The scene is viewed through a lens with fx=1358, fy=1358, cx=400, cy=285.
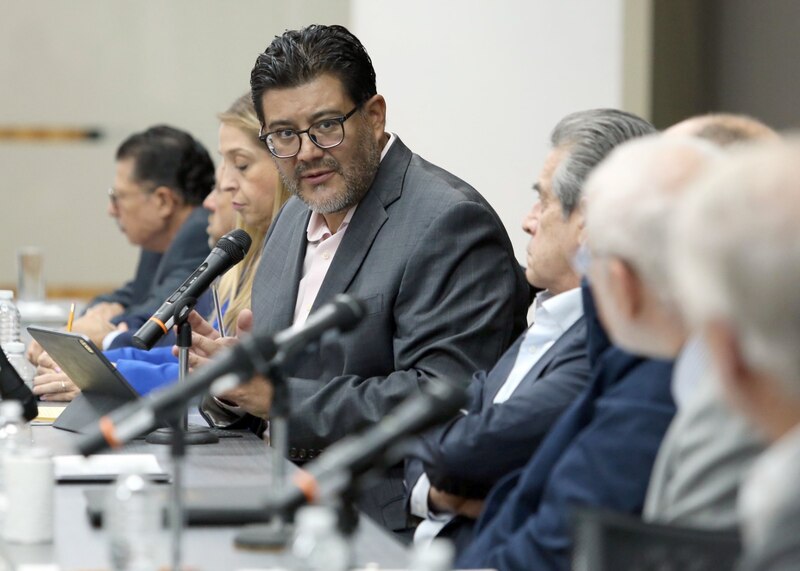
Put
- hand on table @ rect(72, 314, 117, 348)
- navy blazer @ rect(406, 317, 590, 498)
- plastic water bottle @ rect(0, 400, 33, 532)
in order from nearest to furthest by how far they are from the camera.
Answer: plastic water bottle @ rect(0, 400, 33, 532) < navy blazer @ rect(406, 317, 590, 498) < hand on table @ rect(72, 314, 117, 348)

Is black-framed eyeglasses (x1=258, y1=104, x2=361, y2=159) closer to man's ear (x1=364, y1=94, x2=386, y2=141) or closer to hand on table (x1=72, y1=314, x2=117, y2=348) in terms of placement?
man's ear (x1=364, y1=94, x2=386, y2=141)

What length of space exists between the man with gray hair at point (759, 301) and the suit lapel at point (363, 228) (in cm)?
175

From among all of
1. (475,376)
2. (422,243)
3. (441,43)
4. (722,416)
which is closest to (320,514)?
(722,416)

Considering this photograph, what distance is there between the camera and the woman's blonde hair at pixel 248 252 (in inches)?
136

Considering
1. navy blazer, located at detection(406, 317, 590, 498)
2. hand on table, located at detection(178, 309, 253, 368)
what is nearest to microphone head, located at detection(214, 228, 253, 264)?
hand on table, located at detection(178, 309, 253, 368)

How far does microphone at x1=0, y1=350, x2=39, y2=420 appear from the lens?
105 inches

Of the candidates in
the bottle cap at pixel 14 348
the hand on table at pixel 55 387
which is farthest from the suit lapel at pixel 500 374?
the bottle cap at pixel 14 348

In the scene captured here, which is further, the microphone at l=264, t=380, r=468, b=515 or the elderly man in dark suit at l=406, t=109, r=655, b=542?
the elderly man in dark suit at l=406, t=109, r=655, b=542

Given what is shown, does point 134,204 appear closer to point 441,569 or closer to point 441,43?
point 441,43

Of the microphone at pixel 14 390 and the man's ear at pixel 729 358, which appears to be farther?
the microphone at pixel 14 390

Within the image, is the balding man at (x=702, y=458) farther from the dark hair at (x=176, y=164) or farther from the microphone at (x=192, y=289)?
the dark hair at (x=176, y=164)

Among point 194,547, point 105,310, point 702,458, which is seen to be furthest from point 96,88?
point 702,458

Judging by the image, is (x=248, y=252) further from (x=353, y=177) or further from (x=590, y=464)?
(x=590, y=464)

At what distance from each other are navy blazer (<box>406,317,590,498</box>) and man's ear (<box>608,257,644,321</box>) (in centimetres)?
63
